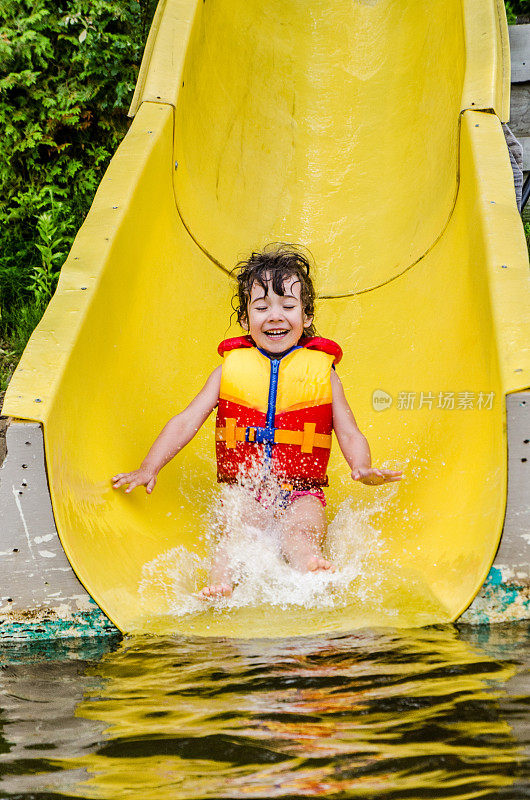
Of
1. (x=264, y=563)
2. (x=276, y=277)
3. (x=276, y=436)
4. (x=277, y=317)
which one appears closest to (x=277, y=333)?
(x=277, y=317)

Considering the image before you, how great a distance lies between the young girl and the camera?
2.44m

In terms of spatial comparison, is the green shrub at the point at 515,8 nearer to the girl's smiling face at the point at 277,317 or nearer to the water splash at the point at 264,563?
the girl's smiling face at the point at 277,317

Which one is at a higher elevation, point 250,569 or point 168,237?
point 168,237

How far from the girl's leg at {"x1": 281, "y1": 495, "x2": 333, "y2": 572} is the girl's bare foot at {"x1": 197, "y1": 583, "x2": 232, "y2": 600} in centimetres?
19

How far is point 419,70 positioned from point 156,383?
6.97ft

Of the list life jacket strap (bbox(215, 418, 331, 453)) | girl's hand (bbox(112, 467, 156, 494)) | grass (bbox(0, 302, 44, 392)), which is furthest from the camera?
grass (bbox(0, 302, 44, 392))

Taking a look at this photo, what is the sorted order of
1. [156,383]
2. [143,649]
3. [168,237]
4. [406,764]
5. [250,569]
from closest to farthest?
[406,764]
[143,649]
[250,569]
[156,383]
[168,237]

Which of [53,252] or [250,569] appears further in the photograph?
[53,252]

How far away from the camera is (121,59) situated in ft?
15.1

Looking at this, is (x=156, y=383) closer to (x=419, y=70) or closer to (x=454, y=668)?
(x=454, y=668)

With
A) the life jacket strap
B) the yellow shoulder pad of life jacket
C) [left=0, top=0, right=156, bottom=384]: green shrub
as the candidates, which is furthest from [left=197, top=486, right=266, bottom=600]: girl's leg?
[left=0, top=0, right=156, bottom=384]: green shrub

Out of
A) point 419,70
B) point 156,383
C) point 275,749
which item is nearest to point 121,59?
point 419,70

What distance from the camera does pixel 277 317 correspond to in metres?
2.53

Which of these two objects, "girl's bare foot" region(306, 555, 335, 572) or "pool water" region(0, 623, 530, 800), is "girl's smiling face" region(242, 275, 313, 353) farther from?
"pool water" region(0, 623, 530, 800)
